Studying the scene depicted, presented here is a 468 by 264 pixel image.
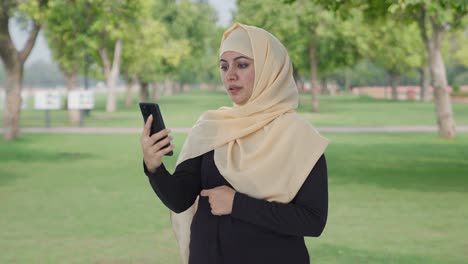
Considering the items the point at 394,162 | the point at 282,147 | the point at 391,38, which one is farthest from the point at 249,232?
the point at 391,38

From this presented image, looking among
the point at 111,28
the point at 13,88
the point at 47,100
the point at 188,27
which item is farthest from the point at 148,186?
the point at 188,27

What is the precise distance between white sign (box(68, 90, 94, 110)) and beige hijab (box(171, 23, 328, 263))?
27775mm

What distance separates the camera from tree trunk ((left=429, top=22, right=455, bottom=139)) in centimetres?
2286

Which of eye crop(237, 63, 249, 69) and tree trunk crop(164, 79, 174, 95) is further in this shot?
tree trunk crop(164, 79, 174, 95)

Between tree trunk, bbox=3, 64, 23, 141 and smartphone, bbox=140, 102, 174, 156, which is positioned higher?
smartphone, bbox=140, 102, 174, 156

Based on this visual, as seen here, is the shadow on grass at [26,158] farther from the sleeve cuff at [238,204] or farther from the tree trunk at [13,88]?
the sleeve cuff at [238,204]

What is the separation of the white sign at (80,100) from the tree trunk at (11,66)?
6.45 m

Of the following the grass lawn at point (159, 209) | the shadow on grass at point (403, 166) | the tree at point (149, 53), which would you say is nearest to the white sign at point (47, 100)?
the grass lawn at point (159, 209)

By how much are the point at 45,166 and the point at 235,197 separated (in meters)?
14.1

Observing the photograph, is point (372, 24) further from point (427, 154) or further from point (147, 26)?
point (147, 26)

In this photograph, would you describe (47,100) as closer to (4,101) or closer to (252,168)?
(4,101)

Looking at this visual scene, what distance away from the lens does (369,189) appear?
1277 centimetres

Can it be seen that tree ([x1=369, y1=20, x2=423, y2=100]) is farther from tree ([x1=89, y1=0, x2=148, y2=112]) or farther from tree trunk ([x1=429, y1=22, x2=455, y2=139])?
tree trunk ([x1=429, y1=22, x2=455, y2=139])

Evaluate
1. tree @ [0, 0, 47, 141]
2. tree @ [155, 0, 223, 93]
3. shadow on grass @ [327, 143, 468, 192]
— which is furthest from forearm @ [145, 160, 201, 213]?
tree @ [155, 0, 223, 93]
